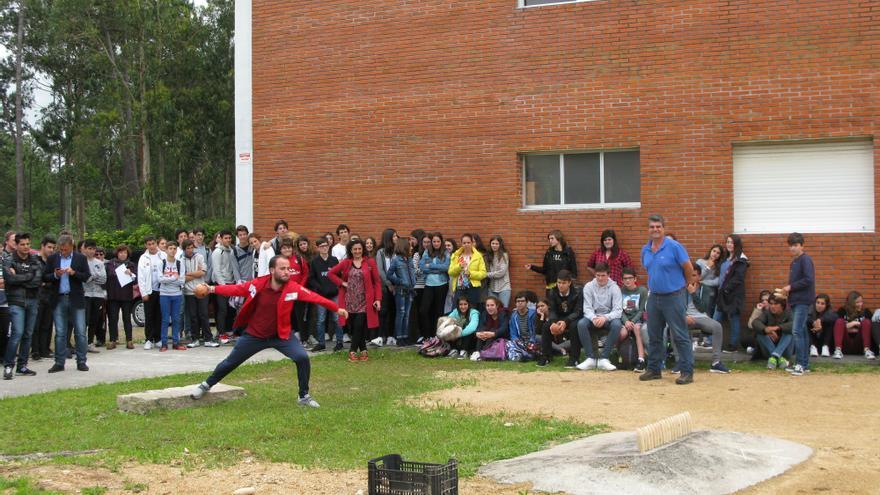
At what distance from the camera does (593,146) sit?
16453mm

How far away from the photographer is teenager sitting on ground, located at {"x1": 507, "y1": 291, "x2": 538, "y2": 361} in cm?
1463

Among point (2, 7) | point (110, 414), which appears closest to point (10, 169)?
point (2, 7)

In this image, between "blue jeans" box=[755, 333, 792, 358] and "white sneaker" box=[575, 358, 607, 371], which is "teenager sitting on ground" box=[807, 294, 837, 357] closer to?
"blue jeans" box=[755, 333, 792, 358]

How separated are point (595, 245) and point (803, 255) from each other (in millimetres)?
4215

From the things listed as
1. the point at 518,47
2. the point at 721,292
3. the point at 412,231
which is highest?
the point at 518,47

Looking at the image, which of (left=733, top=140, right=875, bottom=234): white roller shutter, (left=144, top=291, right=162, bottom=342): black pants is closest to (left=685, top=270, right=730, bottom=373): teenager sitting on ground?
(left=733, top=140, right=875, bottom=234): white roller shutter

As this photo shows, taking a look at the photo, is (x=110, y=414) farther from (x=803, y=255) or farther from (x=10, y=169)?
(x=10, y=169)

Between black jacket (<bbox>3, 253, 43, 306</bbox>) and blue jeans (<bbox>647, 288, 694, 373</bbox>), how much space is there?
884cm

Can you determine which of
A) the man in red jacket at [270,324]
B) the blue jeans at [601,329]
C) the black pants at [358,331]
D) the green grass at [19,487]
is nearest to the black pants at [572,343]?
the blue jeans at [601,329]

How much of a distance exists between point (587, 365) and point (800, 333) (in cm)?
308

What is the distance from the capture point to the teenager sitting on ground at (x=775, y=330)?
13.6 m

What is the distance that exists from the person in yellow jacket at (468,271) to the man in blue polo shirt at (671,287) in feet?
12.9

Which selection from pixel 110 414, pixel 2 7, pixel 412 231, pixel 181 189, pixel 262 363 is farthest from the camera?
pixel 2 7

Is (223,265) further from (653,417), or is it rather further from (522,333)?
(653,417)
